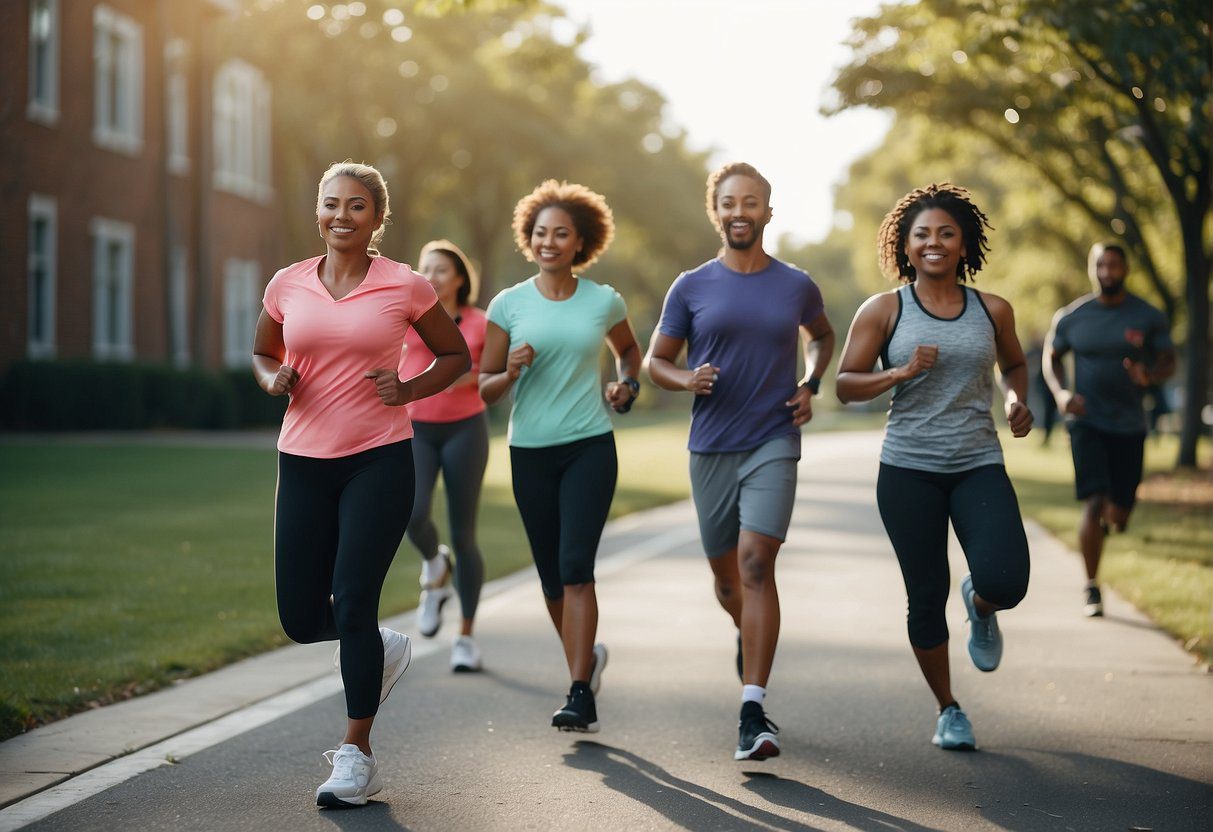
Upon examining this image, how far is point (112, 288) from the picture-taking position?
29.9 meters

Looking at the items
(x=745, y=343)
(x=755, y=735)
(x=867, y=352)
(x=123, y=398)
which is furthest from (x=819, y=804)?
(x=123, y=398)

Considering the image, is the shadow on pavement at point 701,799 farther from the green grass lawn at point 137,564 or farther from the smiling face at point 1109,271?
the smiling face at point 1109,271

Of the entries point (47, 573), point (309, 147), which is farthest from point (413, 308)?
point (309, 147)

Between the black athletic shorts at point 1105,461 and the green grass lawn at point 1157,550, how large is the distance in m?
0.74

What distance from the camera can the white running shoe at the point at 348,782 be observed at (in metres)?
5.46

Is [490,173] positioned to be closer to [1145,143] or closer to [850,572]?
[1145,143]

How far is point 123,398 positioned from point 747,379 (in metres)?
21.5

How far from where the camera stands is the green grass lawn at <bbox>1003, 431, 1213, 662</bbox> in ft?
32.5

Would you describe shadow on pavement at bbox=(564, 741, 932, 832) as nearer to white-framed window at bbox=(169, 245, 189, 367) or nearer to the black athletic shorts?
the black athletic shorts

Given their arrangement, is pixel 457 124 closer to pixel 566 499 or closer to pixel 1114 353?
pixel 1114 353

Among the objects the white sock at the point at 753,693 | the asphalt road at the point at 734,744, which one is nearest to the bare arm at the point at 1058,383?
the asphalt road at the point at 734,744

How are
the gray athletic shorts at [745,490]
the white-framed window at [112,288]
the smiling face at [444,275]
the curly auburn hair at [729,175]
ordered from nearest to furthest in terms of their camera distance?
the gray athletic shorts at [745,490] → the curly auburn hair at [729,175] → the smiling face at [444,275] → the white-framed window at [112,288]

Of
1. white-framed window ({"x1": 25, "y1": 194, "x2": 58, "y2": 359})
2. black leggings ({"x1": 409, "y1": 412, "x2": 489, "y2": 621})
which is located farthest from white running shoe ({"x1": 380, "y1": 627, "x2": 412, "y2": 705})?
white-framed window ({"x1": 25, "y1": 194, "x2": 58, "y2": 359})

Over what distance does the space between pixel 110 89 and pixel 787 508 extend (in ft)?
81.7
